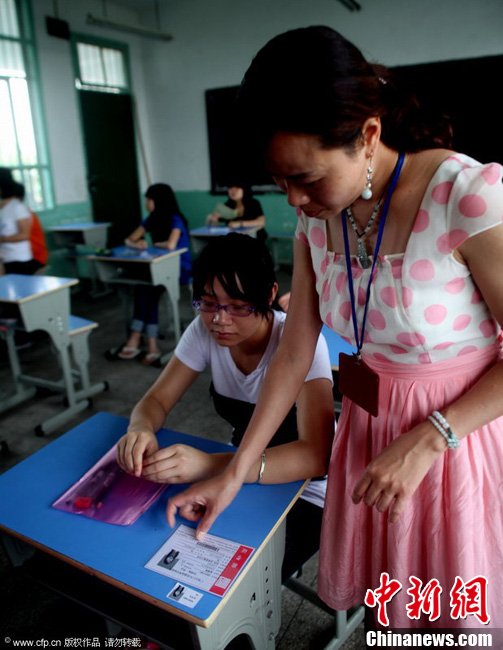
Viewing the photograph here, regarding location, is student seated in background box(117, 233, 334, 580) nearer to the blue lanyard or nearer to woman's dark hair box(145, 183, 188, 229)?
the blue lanyard

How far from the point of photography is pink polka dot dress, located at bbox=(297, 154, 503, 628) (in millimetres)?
683

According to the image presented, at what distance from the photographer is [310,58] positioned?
0.59m

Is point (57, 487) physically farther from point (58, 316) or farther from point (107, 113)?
point (107, 113)

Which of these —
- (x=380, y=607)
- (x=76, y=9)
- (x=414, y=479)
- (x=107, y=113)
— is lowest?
(x=380, y=607)

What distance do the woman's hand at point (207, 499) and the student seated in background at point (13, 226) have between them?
375 centimetres

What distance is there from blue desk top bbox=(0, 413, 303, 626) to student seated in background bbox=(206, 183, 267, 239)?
4122 mm

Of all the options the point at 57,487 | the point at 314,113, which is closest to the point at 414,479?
the point at 314,113

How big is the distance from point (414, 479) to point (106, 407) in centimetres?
276

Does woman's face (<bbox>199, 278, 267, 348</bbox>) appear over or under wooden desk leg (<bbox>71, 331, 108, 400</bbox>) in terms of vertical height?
over

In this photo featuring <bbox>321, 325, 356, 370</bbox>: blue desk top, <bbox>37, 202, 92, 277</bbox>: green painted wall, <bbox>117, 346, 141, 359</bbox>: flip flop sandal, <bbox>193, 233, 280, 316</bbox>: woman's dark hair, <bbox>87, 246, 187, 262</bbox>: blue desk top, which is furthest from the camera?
<bbox>37, 202, 92, 277</bbox>: green painted wall

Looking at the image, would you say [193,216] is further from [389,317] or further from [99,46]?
[389,317]

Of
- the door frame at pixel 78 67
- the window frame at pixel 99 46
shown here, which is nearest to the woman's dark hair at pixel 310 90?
the door frame at pixel 78 67

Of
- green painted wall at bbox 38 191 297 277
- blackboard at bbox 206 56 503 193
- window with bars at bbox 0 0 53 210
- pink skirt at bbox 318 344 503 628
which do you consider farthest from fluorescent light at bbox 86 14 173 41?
pink skirt at bbox 318 344 503 628

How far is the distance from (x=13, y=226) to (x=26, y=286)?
137 centimetres
